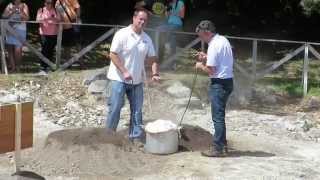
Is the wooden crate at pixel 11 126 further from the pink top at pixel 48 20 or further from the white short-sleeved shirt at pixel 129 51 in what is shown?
the pink top at pixel 48 20

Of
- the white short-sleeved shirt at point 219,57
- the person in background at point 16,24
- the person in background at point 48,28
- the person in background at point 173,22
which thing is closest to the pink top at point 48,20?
the person in background at point 48,28

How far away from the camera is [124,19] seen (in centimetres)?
2014

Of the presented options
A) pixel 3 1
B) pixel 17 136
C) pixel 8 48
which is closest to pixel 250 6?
pixel 3 1

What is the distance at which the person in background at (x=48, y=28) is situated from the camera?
14562mm

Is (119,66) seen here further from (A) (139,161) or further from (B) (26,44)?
(B) (26,44)

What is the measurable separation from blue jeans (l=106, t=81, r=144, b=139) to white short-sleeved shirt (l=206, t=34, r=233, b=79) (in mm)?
1042

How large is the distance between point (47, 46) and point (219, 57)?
6.71 m

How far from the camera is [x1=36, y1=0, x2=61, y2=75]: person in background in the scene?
1456 cm

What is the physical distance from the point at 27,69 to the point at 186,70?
345 cm

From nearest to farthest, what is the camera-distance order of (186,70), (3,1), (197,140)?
(197,140)
(186,70)
(3,1)

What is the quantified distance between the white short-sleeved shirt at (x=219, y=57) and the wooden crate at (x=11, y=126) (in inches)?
106

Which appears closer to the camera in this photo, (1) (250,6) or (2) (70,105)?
(2) (70,105)

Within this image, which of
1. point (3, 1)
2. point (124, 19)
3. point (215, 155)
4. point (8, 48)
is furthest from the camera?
point (124, 19)

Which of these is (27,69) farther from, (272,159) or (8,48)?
(272,159)
